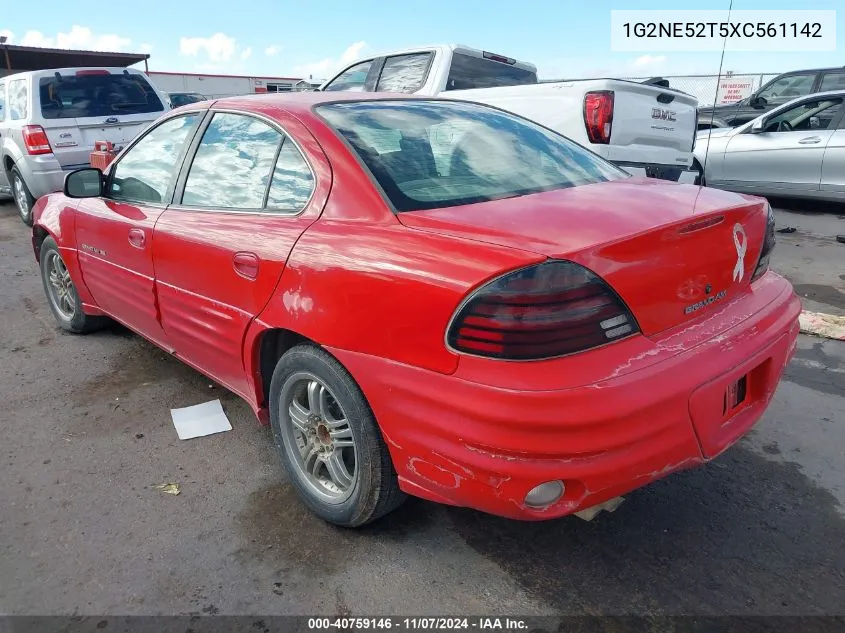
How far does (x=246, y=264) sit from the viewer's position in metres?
2.47

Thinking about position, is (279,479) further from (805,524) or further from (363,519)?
(805,524)

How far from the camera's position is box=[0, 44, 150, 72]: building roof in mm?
21312

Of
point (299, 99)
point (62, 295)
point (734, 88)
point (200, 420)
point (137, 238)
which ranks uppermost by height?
point (299, 99)

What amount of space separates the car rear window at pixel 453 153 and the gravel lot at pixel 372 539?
4.05ft

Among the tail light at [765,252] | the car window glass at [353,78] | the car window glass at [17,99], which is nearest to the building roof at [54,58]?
the car window glass at [17,99]

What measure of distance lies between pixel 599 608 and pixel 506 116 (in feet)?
7.02

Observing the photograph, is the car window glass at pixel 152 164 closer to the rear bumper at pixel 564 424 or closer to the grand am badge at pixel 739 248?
the rear bumper at pixel 564 424

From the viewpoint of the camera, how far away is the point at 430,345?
1838 mm

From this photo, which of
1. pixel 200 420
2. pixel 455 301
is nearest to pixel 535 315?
pixel 455 301

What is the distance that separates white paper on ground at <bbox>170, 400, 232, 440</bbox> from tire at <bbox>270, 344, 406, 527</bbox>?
76 cm

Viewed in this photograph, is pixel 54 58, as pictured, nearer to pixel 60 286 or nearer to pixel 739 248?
pixel 60 286

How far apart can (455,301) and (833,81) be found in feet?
34.6

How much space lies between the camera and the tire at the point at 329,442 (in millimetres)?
2125

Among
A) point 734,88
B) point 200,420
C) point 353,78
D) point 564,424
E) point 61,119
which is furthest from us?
point 734,88
